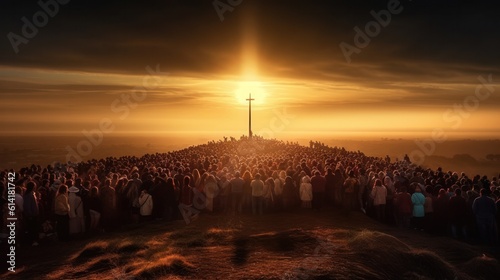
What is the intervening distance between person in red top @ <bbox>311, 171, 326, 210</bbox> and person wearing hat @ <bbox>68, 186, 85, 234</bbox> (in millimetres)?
9113

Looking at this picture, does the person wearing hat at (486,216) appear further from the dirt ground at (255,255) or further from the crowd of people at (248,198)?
the dirt ground at (255,255)

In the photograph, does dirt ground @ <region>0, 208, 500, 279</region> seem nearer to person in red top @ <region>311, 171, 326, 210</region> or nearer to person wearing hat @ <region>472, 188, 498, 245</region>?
person wearing hat @ <region>472, 188, 498, 245</region>

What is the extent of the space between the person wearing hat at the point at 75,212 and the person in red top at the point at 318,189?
9113mm

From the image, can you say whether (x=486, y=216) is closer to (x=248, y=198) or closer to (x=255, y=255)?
(x=255, y=255)

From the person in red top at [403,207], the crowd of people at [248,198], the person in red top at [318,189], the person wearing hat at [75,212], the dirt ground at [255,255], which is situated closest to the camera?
the dirt ground at [255,255]

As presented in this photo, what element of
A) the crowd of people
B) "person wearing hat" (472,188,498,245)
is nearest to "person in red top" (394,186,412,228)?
the crowd of people

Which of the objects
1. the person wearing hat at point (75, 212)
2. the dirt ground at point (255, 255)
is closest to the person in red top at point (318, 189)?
the dirt ground at point (255, 255)

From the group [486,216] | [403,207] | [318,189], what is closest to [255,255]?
[318,189]

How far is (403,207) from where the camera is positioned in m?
15.9

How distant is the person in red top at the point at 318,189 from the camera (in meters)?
17.9

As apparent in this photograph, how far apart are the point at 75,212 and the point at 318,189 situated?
9.45 metres

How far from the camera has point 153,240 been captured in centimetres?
1395

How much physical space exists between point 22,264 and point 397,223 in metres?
13.2

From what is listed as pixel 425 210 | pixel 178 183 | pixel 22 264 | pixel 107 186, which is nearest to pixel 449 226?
pixel 425 210
